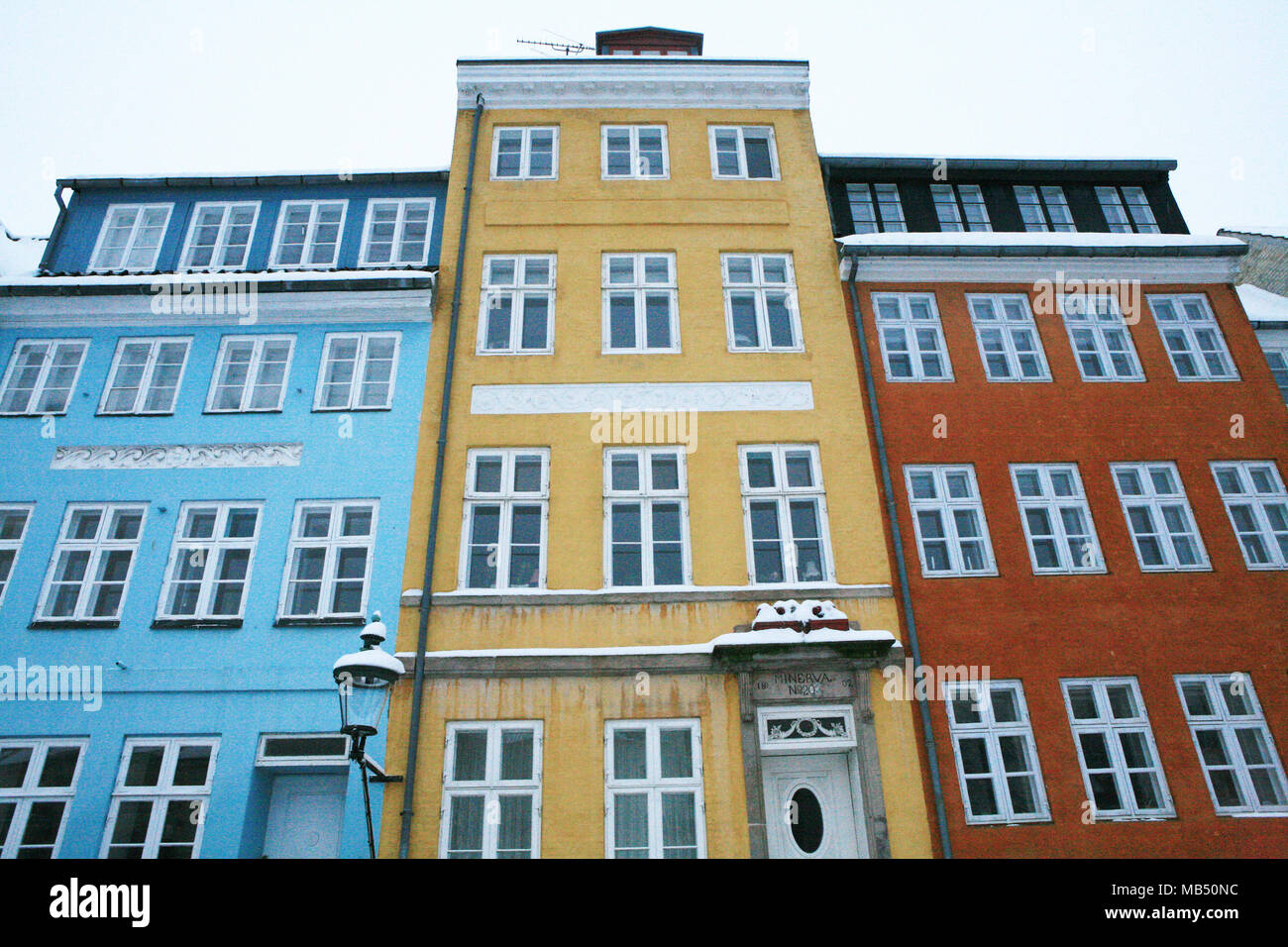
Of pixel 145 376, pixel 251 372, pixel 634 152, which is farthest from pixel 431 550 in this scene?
pixel 634 152

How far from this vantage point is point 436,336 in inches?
531

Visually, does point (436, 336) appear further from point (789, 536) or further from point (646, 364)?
point (789, 536)

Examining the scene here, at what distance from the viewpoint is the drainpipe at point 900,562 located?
10367mm

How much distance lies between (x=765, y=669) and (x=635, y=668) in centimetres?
175

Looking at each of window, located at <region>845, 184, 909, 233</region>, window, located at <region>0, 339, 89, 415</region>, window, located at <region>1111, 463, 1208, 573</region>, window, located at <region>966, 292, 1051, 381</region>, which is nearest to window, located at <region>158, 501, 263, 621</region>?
window, located at <region>0, 339, 89, 415</region>

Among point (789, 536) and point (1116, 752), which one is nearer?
point (1116, 752)

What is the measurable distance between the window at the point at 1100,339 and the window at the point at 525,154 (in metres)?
9.64

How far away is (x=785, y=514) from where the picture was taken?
12141 millimetres

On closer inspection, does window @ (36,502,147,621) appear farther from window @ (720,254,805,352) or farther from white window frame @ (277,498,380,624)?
window @ (720,254,805,352)

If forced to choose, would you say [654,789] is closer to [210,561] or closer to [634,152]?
[210,561]

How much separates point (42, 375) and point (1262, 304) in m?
22.3

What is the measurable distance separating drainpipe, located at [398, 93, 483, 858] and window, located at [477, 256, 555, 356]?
1.50 feet

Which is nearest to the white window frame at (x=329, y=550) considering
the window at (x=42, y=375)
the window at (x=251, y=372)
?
the window at (x=251, y=372)
